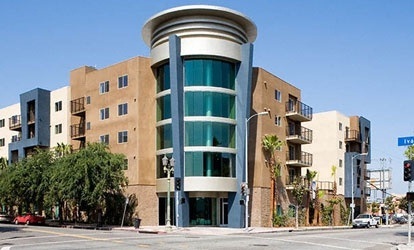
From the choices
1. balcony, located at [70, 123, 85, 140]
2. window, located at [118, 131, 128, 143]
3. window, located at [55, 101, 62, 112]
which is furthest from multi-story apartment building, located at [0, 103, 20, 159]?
window, located at [118, 131, 128, 143]

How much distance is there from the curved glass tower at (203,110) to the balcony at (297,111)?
10.5 metres

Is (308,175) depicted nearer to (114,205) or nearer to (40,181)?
(114,205)

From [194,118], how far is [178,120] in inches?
61.4

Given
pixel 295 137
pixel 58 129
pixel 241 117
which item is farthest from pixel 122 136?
pixel 295 137

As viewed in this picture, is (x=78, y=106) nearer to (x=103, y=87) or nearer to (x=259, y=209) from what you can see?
(x=103, y=87)

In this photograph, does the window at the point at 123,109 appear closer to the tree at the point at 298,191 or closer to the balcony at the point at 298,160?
the balcony at the point at 298,160

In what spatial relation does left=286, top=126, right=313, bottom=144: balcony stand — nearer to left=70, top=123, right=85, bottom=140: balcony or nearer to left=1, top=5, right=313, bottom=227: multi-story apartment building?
left=1, top=5, right=313, bottom=227: multi-story apartment building

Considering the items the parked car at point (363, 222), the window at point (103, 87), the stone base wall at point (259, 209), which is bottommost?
the parked car at point (363, 222)

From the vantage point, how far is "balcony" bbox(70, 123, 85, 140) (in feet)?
199

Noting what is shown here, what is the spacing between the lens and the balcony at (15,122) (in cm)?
7408

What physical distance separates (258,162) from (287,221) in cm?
775

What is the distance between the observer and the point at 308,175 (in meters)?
61.2

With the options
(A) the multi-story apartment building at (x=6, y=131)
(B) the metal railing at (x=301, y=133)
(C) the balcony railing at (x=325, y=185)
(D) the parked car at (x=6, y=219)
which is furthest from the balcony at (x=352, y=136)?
(A) the multi-story apartment building at (x=6, y=131)

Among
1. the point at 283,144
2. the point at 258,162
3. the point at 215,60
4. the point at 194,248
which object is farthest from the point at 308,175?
the point at 194,248
